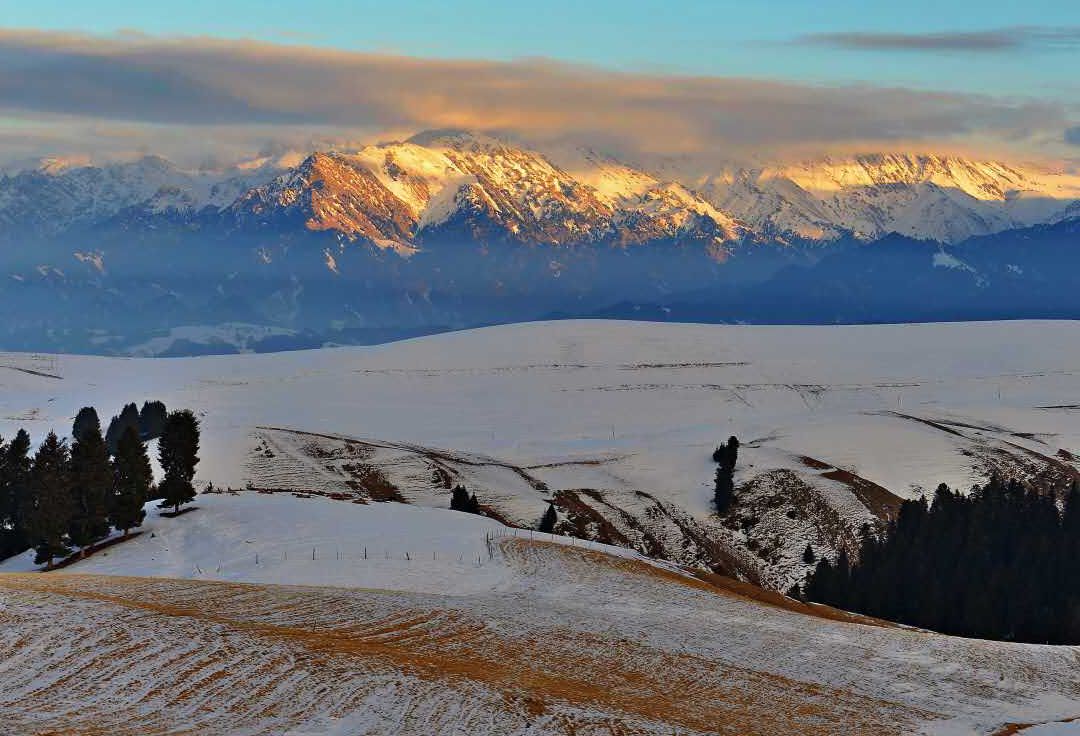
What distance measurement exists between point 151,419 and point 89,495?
323 feet

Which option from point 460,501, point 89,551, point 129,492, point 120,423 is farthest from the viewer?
point 120,423

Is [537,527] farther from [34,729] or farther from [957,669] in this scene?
[34,729]

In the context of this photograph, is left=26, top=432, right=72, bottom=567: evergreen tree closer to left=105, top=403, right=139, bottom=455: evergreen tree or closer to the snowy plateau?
the snowy plateau

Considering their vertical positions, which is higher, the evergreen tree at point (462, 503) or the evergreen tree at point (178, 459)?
the evergreen tree at point (178, 459)

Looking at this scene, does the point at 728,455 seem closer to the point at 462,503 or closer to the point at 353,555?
the point at 462,503

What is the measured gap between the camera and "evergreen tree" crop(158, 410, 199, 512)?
303 ft

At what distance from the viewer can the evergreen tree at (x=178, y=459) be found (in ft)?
303

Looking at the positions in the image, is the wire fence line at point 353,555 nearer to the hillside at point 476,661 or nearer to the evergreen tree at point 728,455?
the hillside at point 476,661

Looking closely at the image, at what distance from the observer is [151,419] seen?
181875 millimetres

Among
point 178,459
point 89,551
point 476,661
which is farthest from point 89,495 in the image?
point 476,661

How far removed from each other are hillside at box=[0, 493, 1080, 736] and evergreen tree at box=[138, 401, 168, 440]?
352 ft

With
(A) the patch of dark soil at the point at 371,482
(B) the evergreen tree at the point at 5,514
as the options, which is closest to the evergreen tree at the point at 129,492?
(B) the evergreen tree at the point at 5,514

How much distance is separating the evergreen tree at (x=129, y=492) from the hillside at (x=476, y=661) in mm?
18392

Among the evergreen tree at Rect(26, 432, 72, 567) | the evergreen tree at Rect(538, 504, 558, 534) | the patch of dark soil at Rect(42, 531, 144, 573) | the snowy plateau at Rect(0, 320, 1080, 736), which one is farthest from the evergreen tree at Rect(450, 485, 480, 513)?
the evergreen tree at Rect(26, 432, 72, 567)
